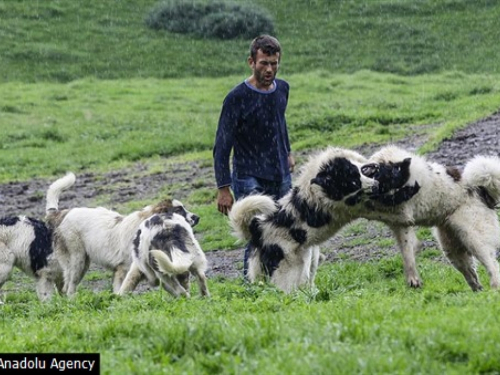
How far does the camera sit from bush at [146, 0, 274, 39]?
37.1m

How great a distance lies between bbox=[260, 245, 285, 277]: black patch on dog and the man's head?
5.14ft

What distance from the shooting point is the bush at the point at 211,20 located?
37.1 meters

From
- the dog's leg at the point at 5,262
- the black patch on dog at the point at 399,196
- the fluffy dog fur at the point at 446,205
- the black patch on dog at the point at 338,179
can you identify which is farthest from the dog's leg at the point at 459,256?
the dog's leg at the point at 5,262

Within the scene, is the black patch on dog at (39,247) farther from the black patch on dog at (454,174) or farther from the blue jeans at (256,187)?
the black patch on dog at (454,174)

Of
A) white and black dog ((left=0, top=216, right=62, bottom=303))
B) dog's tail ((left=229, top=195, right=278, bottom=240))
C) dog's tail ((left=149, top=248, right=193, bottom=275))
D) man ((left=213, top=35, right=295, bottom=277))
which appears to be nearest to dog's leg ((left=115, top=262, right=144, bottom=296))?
dog's tail ((left=149, top=248, right=193, bottom=275))

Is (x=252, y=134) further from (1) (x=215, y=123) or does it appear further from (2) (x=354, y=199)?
(1) (x=215, y=123)

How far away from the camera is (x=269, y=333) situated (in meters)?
6.63

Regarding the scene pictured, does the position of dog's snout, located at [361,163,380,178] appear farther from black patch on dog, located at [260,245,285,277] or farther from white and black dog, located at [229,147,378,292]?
black patch on dog, located at [260,245,285,277]

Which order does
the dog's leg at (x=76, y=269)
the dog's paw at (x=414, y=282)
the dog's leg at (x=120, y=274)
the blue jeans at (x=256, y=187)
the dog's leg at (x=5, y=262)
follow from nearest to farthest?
the dog's paw at (x=414, y=282)
the blue jeans at (x=256, y=187)
the dog's leg at (x=120, y=274)
the dog's leg at (x=5, y=262)
the dog's leg at (x=76, y=269)

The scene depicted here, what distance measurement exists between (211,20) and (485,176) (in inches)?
1112

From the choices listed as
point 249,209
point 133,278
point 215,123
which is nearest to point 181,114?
point 215,123

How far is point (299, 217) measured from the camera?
10031 mm

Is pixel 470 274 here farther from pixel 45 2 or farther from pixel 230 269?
pixel 45 2

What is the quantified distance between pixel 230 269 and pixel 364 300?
5.67 meters
